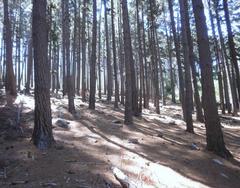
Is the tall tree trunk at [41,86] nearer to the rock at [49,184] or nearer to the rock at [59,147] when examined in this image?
the rock at [59,147]

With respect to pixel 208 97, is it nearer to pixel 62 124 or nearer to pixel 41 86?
pixel 62 124

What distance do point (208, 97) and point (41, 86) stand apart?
17.9ft

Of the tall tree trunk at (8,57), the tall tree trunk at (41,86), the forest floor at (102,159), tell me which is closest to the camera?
the forest floor at (102,159)

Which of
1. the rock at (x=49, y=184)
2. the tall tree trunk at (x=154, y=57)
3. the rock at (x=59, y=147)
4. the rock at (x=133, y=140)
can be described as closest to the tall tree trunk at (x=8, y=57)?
the rock at (x=133, y=140)

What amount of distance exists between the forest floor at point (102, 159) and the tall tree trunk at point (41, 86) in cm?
32

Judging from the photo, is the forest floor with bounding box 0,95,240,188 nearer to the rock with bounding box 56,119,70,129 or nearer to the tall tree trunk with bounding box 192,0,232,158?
the rock with bounding box 56,119,70,129

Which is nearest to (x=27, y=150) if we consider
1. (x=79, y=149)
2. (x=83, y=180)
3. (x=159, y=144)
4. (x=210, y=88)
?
(x=79, y=149)

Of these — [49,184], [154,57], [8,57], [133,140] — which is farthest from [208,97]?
[154,57]

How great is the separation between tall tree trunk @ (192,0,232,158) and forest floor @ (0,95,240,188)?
1.55ft

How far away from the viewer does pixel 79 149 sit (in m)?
7.32

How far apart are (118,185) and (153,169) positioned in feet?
5.93

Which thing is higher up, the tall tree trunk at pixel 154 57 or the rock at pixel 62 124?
the tall tree trunk at pixel 154 57

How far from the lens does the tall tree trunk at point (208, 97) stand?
9.09 m

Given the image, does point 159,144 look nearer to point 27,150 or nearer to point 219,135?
point 219,135
